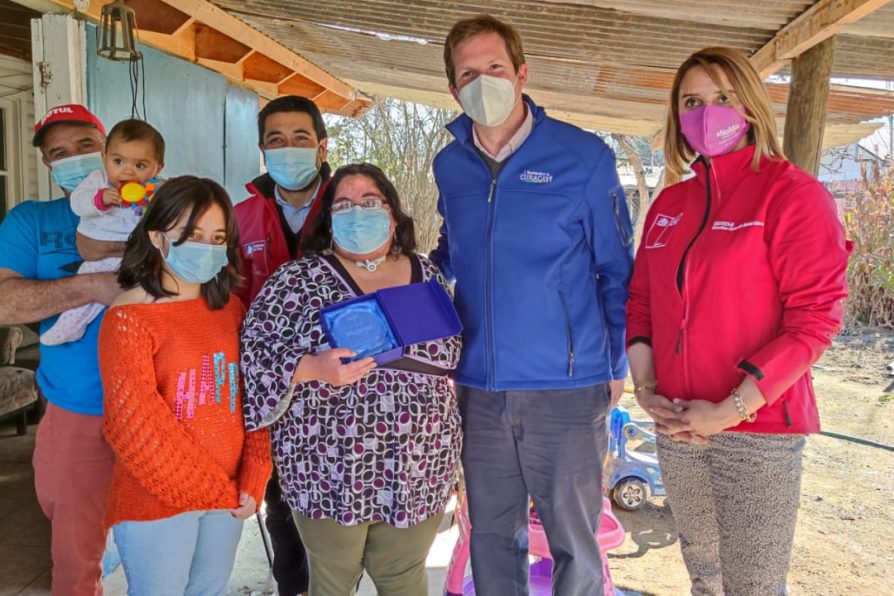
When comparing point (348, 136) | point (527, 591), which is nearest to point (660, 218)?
point (527, 591)

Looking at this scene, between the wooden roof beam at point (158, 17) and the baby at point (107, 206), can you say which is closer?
the baby at point (107, 206)

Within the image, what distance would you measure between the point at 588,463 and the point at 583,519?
0.63 ft

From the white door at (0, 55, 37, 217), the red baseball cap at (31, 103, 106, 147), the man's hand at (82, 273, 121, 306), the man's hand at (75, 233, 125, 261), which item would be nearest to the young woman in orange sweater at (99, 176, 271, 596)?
the man's hand at (82, 273, 121, 306)

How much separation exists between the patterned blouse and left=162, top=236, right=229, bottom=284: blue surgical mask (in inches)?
6.9

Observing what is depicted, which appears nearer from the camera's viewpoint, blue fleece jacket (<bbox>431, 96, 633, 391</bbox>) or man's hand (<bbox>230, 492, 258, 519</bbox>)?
man's hand (<bbox>230, 492, 258, 519</bbox>)

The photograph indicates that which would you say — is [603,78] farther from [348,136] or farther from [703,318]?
[348,136]

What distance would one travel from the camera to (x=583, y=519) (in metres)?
2.27

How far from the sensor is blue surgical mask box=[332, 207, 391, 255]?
2152 millimetres

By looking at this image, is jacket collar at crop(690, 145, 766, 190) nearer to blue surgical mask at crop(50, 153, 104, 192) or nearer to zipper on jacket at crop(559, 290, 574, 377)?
zipper on jacket at crop(559, 290, 574, 377)

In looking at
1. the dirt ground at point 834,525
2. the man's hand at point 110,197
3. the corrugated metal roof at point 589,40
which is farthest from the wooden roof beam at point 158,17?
the dirt ground at point 834,525

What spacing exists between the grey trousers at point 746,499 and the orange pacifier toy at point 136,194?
190cm

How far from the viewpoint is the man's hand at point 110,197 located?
7.42ft

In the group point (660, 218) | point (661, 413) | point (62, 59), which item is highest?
point (62, 59)

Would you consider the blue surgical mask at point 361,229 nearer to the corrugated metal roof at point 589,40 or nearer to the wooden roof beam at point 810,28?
the wooden roof beam at point 810,28
